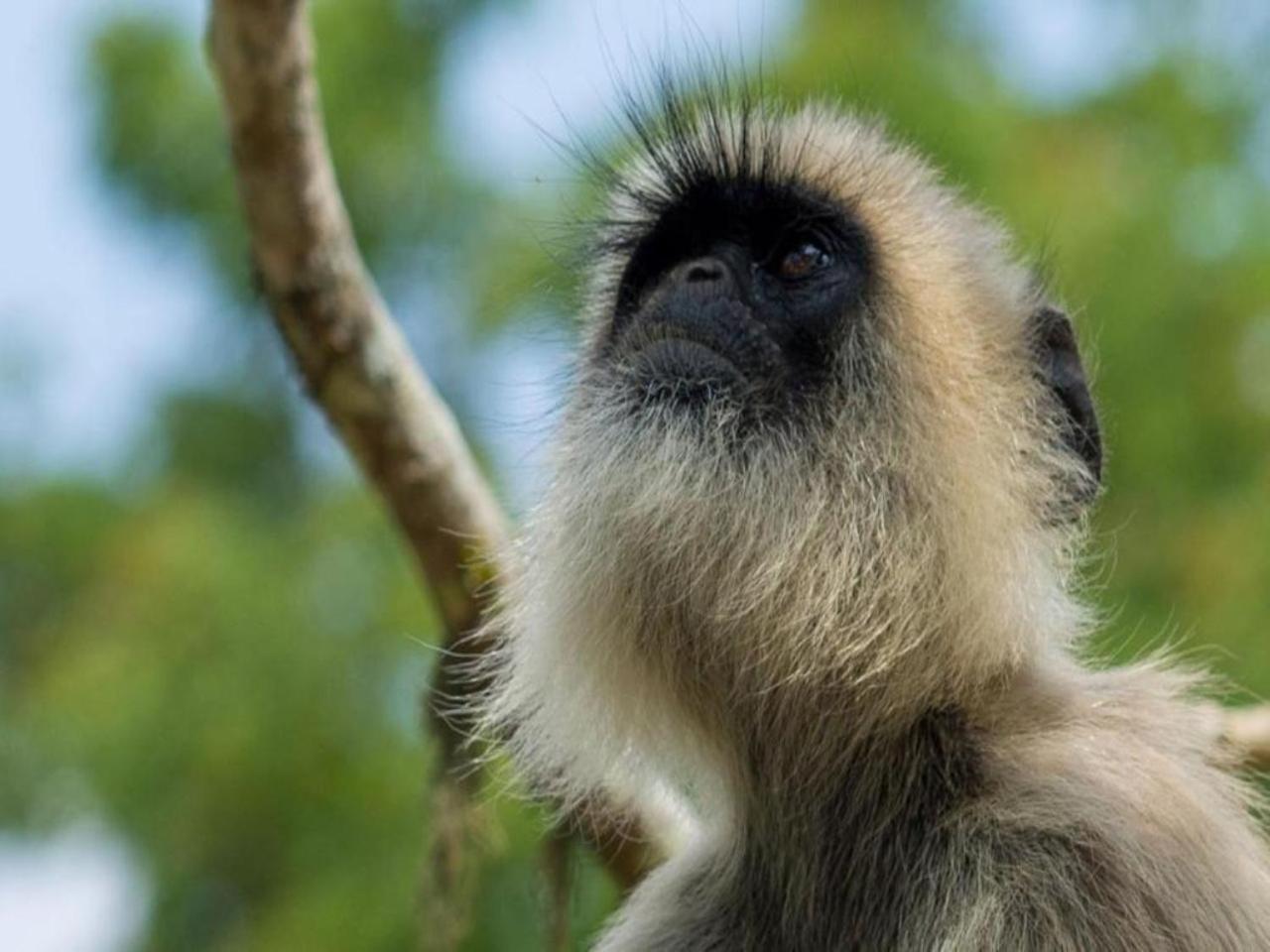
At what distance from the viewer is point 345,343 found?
668 cm

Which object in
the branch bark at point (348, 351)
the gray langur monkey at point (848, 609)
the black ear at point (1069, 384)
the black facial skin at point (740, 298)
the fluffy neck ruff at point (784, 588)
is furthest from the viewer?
the branch bark at point (348, 351)

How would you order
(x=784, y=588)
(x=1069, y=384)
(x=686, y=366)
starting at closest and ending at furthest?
(x=784, y=588) → (x=686, y=366) → (x=1069, y=384)

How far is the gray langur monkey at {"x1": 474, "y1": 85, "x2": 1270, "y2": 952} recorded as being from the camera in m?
4.73

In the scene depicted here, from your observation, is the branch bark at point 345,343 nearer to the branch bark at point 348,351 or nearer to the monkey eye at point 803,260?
the branch bark at point 348,351

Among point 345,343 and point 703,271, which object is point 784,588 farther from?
point 345,343

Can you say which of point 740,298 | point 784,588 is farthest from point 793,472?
point 740,298

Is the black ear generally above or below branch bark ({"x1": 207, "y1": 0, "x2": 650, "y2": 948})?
above

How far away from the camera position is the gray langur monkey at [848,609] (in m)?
4.73

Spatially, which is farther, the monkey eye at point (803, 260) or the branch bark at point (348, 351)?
the branch bark at point (348, 351)

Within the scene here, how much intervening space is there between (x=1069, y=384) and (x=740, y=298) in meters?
1.00

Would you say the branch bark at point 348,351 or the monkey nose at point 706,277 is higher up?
the monkey nose at point 706,277

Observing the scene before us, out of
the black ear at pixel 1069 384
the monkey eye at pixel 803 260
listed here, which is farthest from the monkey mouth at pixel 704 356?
the black ear at pixel 1069 384

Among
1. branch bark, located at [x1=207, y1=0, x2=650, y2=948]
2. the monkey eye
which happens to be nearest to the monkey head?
the monkey eye

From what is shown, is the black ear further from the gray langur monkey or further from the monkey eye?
the monkey eye
